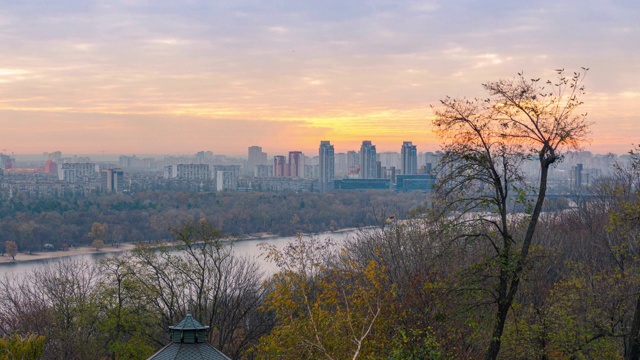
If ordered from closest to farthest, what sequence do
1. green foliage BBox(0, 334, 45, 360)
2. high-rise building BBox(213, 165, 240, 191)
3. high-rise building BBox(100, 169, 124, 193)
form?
green foliage BBox(0, 334, 45, 360), high-rise building BBox(100, 169, 124, 193), high-rise building BBox(213, 165, 240, 191)

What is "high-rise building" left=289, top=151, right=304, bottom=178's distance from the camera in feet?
528

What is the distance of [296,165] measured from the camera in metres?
161

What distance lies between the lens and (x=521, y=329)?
10562 millimetres

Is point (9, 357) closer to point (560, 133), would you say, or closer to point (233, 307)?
point (560, 133)

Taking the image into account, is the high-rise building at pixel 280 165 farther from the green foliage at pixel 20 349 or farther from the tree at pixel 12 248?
A: the green foliage at pixel 20 349

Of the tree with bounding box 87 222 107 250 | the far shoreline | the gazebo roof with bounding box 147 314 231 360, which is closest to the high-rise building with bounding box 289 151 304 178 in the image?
the tree with bounding box 87 222 107 250

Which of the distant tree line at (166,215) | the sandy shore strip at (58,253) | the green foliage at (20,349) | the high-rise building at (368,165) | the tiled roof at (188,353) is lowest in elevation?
the sandy shore strip at (58,253)

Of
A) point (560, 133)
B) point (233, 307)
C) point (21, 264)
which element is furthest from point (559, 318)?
point (21, 264)

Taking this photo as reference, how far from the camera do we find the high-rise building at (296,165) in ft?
528

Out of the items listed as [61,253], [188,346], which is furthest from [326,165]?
[188,346]

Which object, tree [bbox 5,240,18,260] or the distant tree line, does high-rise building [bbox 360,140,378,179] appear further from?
tree [bbox 5,240,18,260]

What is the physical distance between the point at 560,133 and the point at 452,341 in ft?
12.1

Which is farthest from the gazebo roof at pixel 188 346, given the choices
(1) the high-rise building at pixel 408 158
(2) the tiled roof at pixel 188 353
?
(1) the high-rise building at pixel 408 158

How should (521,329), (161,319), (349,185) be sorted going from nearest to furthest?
(521,329)
(161,319)
(349,185)
